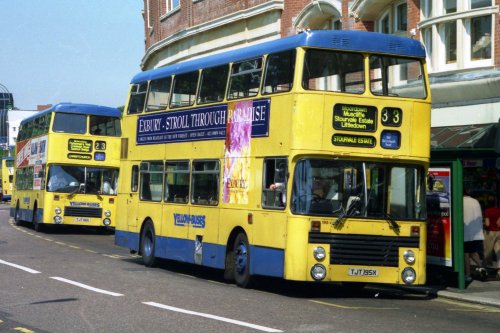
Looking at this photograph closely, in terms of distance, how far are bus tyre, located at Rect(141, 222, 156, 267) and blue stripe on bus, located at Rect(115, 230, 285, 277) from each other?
23 centimetres

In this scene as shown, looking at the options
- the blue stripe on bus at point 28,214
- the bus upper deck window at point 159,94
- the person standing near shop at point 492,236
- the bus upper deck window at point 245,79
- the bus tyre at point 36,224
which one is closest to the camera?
the bus upper deck window at point 245,79

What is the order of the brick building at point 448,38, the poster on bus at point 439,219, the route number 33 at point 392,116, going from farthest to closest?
the brick building at point 448,38 → the poster on bus at point 439,219 → the route number 33 at point 392,116

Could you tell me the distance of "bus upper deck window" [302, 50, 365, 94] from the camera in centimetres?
1450

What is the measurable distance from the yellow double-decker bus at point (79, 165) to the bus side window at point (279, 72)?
17128mm

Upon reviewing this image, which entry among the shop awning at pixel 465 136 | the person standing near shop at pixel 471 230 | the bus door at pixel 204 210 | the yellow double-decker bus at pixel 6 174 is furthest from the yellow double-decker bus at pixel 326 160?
the yellow double-decker bus at pixel 6 174

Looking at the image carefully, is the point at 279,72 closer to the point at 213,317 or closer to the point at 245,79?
the point at 245,79

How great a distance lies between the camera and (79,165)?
31625 mm

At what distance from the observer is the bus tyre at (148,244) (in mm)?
19906

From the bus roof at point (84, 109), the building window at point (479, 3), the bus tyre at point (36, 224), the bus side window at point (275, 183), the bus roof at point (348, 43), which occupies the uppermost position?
the building window at point (479, 3)

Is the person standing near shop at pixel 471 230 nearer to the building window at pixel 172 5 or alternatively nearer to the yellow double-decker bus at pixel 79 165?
the yellow double-decker bus at pixel 79 165

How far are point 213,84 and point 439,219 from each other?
4.77 meters

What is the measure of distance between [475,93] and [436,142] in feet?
4.72

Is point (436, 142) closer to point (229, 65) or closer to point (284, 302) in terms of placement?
point (229, 65)

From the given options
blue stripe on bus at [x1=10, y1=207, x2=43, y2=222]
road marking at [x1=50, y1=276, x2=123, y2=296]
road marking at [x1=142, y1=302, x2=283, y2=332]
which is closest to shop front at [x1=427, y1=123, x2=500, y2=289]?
road marking at [x1=142, y1=302, x2=283, y2=332]
